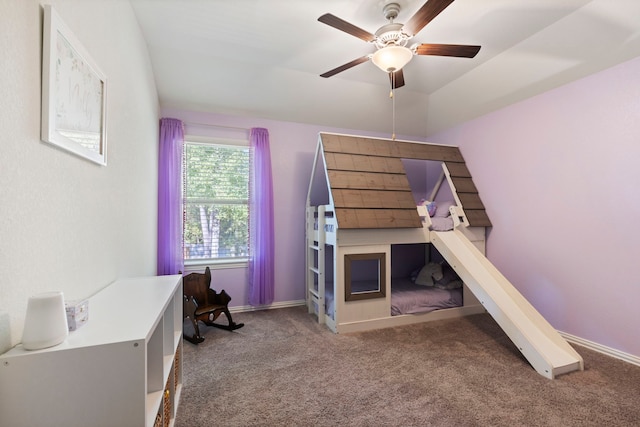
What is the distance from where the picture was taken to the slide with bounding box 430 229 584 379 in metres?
1.96

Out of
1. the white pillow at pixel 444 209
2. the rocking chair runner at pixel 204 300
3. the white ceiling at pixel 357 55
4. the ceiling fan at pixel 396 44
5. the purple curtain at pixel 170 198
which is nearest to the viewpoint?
the ceiling fan at pixel 396 44

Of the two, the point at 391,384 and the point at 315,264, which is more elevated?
the point at 315,264

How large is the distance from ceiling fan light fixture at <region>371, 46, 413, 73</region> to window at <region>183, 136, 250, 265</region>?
1.90 m

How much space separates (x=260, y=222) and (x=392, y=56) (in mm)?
2139

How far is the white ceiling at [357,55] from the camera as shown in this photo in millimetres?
2004

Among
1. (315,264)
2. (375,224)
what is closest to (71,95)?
(375,224)

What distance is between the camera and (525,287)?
9.25 ft

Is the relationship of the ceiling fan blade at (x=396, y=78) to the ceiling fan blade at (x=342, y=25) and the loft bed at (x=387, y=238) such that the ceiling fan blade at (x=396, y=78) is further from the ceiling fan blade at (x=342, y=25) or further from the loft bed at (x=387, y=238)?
the loft bed at (x=387, y=238)

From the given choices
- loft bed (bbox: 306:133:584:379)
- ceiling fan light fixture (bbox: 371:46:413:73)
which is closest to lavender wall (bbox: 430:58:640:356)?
loft bed (bbox: 306:133:584:379)

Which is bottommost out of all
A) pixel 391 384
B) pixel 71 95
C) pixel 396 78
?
pixel 391 384

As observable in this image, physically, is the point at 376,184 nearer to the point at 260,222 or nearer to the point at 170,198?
the point at 260,222

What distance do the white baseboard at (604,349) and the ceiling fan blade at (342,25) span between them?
9.70 ft

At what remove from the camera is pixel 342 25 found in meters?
1.67

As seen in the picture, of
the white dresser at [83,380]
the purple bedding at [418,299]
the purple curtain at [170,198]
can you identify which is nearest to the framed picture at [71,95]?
the white dresser at [83,380]
